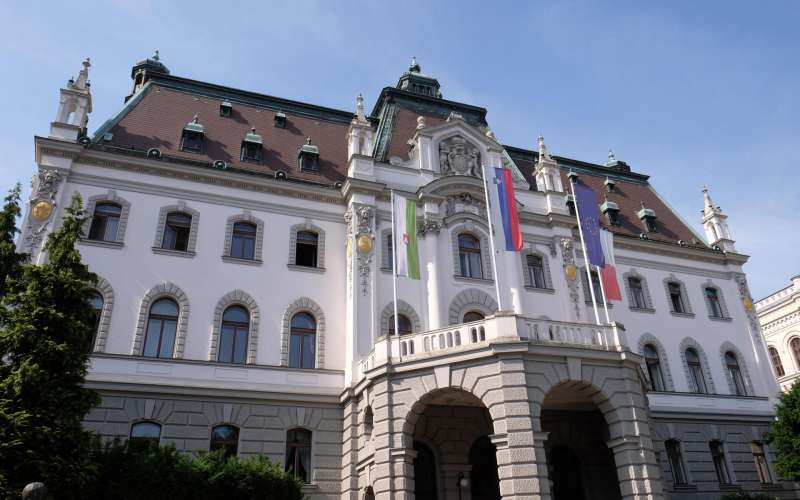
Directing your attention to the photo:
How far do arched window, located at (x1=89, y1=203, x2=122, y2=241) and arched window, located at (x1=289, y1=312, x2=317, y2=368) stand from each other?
779 cm

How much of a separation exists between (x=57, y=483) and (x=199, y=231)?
12.4 meters

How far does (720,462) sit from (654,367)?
5115mm

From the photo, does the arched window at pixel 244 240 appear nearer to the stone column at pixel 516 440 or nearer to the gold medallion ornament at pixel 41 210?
the gold medallion ornament at pixel 41 210

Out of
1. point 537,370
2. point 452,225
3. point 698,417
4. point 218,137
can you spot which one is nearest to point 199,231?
point 218,137

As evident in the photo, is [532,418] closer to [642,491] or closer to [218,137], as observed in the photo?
[642,491]

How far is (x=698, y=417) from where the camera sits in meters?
29.9

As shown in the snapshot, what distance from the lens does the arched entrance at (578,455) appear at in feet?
81.3

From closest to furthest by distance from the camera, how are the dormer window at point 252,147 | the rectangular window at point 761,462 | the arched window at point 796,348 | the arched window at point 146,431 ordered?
1. the arched window at point 146,431
2. the dormer window at point 252,147
3. the rectangular window at point 761,462
4. the arched window at point 796,348

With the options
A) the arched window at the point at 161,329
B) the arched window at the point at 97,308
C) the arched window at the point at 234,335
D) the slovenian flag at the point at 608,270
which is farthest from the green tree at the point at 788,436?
the arched window at the point at 97,308

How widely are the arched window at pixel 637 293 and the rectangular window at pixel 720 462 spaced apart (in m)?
7.22

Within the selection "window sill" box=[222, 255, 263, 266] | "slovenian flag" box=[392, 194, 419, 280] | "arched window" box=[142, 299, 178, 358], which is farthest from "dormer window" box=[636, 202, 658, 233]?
"arched window" box=[142, 299, 178, 358]

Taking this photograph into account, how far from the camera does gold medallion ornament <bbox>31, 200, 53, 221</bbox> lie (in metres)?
23.4

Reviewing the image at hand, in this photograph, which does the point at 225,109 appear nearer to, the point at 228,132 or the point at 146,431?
the point at 228,132

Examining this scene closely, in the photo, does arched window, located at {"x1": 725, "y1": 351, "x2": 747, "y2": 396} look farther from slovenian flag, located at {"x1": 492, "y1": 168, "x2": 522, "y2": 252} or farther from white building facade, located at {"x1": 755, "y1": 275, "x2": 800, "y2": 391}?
slovenian flag, located at {"x1": 492, "y1": 168, "x2": 522, "y2": 252}
